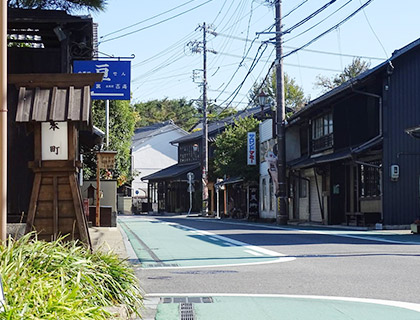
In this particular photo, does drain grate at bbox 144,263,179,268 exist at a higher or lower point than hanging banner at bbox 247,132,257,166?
lower

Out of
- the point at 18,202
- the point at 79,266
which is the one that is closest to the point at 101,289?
the point at 79,266

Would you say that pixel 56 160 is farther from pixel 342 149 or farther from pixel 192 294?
pixel 342 149

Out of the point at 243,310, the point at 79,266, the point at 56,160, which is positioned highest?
the point at 56,160

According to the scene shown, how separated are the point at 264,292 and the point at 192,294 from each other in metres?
0.95

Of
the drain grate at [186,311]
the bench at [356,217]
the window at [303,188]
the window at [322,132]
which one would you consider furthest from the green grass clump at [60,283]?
the window at [303,188]

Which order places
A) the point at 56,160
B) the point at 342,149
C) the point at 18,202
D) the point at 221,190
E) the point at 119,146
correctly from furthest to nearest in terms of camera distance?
1. the point at 221,190
2. the point at 119,146
3. the point at 342,149
4. the point at 18,202
5. the point at 56,160

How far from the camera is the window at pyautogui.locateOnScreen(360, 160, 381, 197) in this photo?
29741 millimetres

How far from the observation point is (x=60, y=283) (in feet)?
19.0

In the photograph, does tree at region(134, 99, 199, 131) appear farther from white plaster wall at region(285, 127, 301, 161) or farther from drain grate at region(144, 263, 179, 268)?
drain grate at region(144, 263, 179, 268)

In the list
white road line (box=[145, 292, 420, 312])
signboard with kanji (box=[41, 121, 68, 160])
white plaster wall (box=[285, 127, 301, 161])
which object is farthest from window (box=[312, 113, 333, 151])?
white road line (box=[145, 292, 420, 312])

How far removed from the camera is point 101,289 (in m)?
6.73

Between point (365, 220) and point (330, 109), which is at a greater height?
point (330, 109)

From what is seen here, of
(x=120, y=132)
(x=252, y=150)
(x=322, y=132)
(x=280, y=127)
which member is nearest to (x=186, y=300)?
(x=280, y=127)

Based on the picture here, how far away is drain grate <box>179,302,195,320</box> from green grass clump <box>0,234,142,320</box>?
485mm
